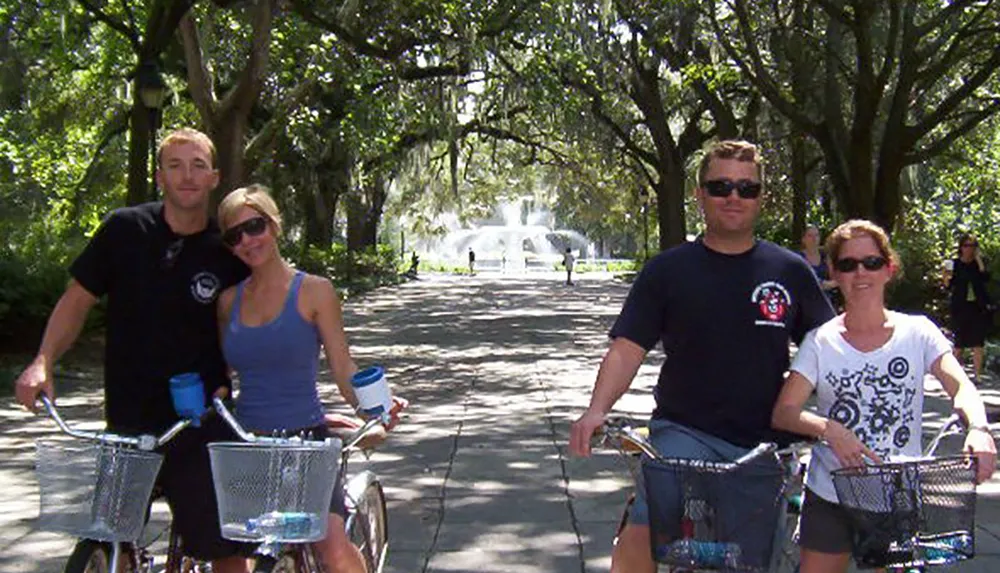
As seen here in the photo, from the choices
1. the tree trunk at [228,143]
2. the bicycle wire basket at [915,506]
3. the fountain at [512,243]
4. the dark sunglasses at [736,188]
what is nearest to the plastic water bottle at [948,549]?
the bicycle wire basket at [915,506]

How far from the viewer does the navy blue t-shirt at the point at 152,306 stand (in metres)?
3.78

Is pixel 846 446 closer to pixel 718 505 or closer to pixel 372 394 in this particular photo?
pixel 718 505

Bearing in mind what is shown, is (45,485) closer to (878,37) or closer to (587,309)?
(878,37)

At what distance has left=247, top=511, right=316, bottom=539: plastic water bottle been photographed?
3.26 meters

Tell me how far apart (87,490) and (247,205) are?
958 mm

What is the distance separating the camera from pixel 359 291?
35125 mm

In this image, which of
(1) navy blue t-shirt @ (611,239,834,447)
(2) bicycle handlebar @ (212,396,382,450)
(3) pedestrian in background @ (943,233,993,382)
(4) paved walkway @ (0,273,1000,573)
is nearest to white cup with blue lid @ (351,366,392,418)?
(2) bicycle handlebar @ (212,396,382,450)

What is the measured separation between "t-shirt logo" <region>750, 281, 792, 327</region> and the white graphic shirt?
0.42 ft

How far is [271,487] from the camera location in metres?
3.25

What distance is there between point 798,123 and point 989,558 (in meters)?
14.1

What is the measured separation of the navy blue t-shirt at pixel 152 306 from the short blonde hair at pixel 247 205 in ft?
0.68

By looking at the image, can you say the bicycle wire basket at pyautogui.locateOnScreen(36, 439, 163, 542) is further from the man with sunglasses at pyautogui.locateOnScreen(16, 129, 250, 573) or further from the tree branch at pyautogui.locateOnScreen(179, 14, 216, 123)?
the tree branch at pyautogui.locateOnScreen(179, 14, 216, 123)

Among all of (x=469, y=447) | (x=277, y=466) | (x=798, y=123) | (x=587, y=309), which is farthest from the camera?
(x=587, y=309)

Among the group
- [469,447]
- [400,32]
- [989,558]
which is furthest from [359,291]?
[989,558]
